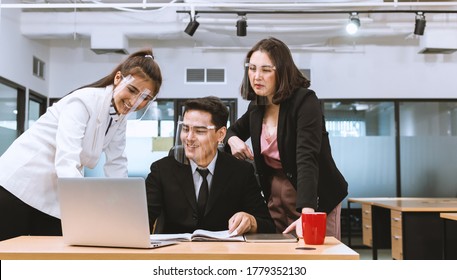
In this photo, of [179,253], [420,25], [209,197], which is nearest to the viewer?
[179,253]

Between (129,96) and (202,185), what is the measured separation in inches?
17.0

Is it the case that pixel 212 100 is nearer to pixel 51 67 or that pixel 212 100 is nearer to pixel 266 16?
pixel 266 16

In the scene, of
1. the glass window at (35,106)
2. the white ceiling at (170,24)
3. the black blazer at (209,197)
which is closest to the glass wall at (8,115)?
the glass window at (35,106)

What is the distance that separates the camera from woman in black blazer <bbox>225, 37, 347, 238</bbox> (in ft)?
5.84

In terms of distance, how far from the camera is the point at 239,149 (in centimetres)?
204

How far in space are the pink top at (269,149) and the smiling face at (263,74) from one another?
18 cm

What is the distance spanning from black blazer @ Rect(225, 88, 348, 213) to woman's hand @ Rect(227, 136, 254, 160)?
58mm

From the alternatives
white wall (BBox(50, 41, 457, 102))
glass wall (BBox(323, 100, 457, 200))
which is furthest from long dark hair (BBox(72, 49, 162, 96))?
glass wall (BBox(323, 100, 457, 200))

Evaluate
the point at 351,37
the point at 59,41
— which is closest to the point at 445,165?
the point at 351,37

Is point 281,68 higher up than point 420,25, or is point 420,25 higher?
point 420,25

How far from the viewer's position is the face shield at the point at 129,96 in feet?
6.26

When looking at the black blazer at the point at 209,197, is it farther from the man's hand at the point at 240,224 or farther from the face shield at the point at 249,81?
the face shield at the point at 249,81

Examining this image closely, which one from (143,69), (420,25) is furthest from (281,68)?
(420,25)

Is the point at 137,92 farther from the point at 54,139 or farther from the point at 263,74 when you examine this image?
the point at 263,74
